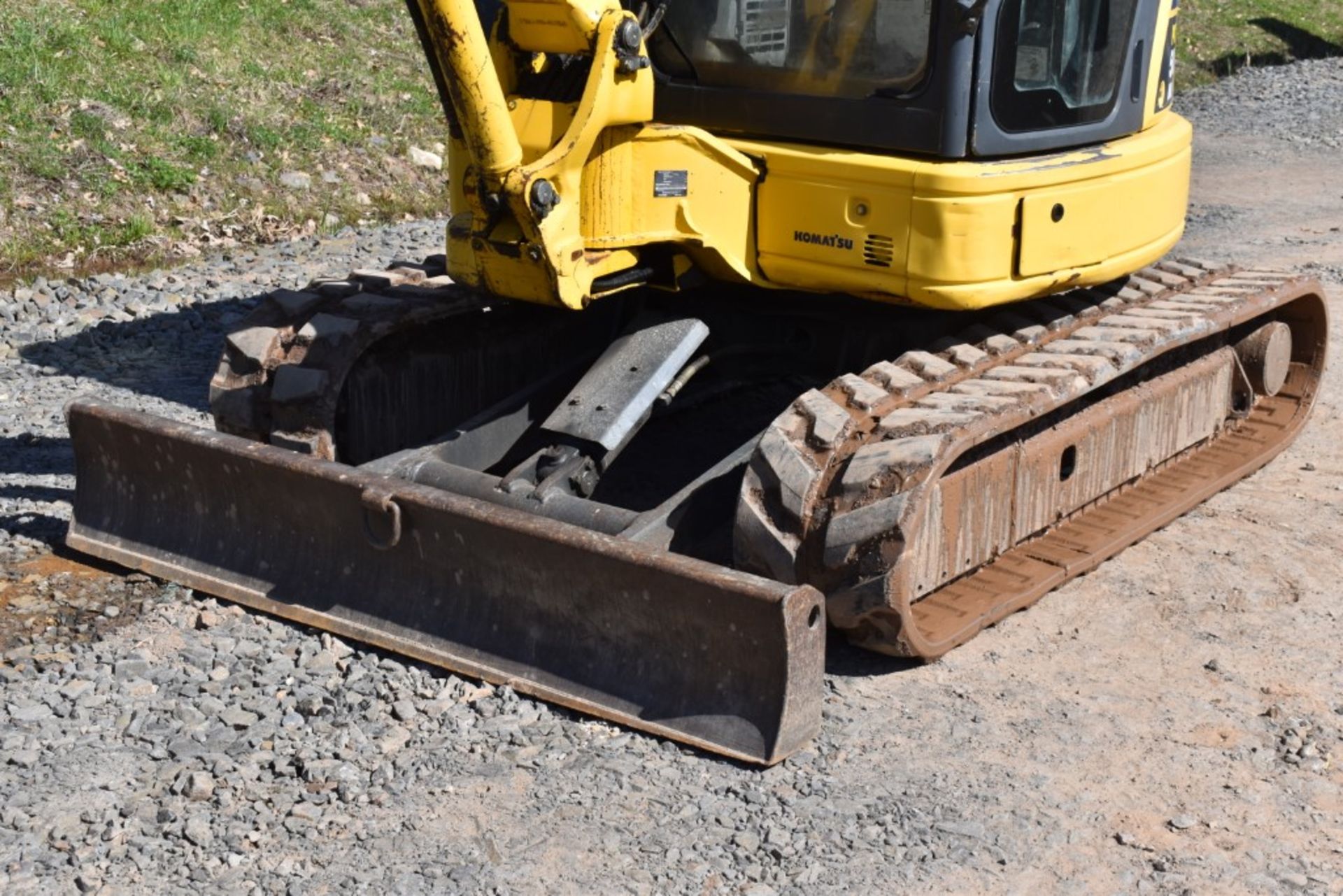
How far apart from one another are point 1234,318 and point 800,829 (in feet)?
9.55

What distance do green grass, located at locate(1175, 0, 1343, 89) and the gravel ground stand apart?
39.7 feet

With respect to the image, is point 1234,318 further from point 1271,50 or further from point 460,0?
point 1271,50

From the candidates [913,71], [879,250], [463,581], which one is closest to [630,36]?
[913,71]

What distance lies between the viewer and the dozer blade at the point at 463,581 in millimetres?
4434

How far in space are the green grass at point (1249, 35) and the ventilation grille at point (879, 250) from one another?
39.9 feet

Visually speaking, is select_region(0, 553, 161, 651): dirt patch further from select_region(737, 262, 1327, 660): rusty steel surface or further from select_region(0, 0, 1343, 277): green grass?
select_region(0, 0, 1343, 277): green grass

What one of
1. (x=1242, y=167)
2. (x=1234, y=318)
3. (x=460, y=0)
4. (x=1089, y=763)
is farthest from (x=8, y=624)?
(x=1242, y=167)

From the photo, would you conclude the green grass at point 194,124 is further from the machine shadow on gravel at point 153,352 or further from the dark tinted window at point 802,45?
the dark tinted window at point 802,45

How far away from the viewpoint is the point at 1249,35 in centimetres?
1806

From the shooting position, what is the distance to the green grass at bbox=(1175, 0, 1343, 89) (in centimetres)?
1708

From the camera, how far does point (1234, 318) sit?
20.0 ft

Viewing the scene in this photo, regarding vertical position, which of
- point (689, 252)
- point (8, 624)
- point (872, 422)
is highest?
point (689, 252)

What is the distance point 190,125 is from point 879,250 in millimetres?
6384

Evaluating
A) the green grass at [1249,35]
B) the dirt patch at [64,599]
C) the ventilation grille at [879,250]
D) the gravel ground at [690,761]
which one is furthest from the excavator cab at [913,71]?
the green grass at [1249,35]
